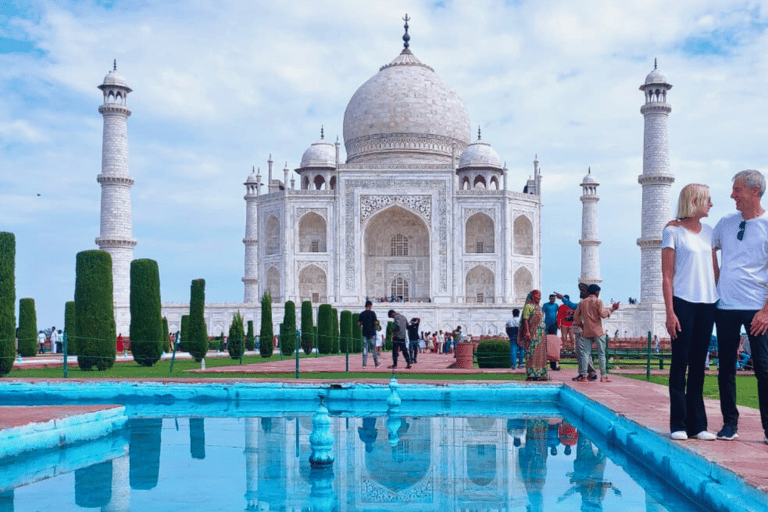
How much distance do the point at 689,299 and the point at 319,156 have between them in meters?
28.1

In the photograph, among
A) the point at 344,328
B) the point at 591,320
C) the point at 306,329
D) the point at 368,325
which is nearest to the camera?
the point at 591,320

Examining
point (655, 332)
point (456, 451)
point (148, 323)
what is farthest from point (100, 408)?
point (655, 332)

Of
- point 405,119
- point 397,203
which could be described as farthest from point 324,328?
point 405,119

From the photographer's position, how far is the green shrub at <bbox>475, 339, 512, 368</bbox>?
10688mm

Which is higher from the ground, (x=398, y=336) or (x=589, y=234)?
(x=589, y=234)

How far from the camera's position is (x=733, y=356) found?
3.87 metres

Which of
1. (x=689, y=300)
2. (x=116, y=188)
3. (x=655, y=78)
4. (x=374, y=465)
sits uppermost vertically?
(x=655, y=78)

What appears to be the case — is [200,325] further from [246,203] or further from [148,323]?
[246,203]

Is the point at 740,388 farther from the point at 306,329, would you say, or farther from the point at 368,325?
the point at 306,329

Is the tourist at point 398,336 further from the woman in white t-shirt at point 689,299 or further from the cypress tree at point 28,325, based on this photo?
the cypress tree at point 28,325

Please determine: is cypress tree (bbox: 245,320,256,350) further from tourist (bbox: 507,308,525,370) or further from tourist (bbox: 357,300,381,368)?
tourist (bbox: 507,308,525,370)

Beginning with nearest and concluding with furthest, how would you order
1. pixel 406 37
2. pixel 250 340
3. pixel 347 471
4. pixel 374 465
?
pixel 347 471 < pixel 374 465 < pixel 250 340 < pixel 406 37

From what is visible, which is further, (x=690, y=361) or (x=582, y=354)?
(x=582, y=354)

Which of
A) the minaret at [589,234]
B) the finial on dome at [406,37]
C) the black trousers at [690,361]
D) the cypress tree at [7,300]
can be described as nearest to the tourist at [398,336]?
the cypress tree at [7,300]
